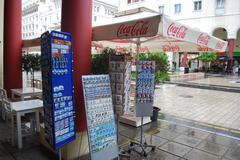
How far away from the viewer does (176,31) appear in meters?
2.81

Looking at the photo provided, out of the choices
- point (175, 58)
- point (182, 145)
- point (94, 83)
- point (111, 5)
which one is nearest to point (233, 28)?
point (175, 58)

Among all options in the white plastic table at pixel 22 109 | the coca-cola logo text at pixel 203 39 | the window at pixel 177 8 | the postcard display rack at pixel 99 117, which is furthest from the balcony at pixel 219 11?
the white plastic table at pixel 22 109

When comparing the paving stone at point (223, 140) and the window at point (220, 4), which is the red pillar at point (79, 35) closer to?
the paving stone at point (223, 140)

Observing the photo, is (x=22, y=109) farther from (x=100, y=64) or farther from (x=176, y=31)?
(x=176, y=31)

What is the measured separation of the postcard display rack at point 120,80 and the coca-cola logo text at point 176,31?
2.60 ft

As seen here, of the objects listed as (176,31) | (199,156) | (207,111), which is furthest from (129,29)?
(207,111)

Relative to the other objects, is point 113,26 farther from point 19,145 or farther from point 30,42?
point 30,42

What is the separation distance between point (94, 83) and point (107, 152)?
1013mm

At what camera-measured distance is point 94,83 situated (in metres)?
2.68

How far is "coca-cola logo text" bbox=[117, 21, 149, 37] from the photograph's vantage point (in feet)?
8.46

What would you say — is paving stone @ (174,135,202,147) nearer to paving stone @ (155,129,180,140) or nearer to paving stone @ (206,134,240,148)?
paving stone @ (155,129,180,140)

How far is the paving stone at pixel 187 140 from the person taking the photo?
3.76m

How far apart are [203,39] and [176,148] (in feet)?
6.86

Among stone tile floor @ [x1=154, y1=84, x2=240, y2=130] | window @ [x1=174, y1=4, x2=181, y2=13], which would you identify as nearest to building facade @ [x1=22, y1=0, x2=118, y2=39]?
window @ [x1=174, y1=4, x2=181, y2=13]
